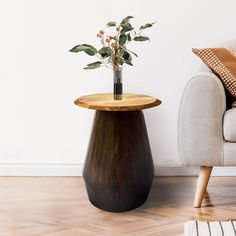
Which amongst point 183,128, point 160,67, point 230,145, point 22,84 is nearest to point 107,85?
point 160,67

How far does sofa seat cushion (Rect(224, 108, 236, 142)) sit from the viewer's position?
1922mm

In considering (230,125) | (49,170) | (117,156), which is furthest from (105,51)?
(49,170)

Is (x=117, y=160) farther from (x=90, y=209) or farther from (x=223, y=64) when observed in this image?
(x=223, y=64)

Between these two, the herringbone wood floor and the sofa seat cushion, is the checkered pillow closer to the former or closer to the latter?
the sofa seat cushion

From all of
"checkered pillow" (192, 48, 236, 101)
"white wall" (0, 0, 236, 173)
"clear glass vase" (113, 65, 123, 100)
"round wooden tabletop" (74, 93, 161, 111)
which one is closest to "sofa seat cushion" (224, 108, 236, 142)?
"checkered pillow" (192, 48, 236, 101)

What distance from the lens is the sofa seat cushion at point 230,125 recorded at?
1922 millimetres

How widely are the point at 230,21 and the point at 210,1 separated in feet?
0.54

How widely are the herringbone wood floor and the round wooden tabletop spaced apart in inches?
20.4

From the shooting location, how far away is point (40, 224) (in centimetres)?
195

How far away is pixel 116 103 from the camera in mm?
1999

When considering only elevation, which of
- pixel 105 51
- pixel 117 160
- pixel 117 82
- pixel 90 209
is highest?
pixel 105 51

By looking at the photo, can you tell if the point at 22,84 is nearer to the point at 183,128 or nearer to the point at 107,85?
the point at 107,85

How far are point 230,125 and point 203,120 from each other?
0.40 feet

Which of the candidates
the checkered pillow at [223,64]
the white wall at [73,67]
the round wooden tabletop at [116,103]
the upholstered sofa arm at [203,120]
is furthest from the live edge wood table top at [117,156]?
the white wall at [73,67]
